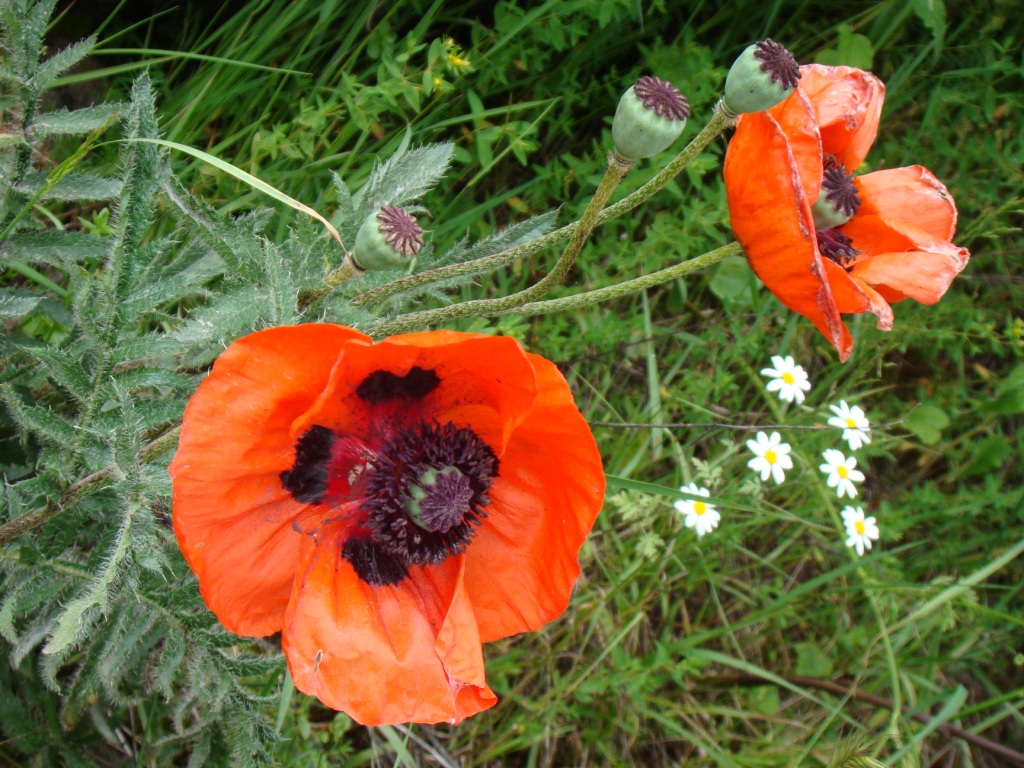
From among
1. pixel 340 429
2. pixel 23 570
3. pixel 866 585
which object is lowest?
pixel 866 585

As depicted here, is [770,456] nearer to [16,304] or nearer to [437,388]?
[437,388]

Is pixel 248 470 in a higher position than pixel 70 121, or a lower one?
lower

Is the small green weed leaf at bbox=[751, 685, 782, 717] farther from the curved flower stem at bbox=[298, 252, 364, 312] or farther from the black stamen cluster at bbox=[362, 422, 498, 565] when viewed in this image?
the curved flower stem at bbox=[298, 252, 364, 312]

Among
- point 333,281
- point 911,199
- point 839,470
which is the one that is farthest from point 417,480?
point 839,470

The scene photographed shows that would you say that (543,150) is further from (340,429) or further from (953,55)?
(340,429)

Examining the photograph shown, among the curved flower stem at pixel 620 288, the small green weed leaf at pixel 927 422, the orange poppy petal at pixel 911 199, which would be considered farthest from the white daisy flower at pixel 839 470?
the curved flower stem at pixel 620 288

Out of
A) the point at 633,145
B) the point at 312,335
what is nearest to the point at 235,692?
the point at 312,335
